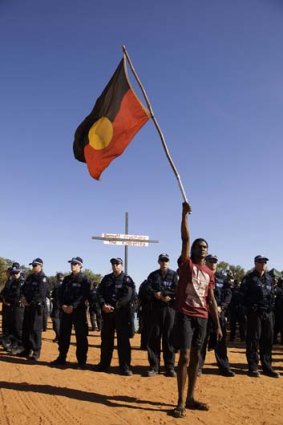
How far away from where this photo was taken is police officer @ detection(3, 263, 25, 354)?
10586 millimetres

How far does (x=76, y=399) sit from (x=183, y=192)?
3.25 meters

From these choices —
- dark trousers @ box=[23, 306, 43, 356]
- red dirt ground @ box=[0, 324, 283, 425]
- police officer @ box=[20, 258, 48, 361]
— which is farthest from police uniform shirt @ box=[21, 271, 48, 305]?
red dirt ground @ box=[0, 324, 283, 425]

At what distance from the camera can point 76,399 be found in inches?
241

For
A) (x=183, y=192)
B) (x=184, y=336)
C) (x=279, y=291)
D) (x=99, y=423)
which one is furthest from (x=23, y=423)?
(x=279, y=291)

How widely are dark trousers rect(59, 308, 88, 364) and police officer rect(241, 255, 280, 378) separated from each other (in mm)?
3300

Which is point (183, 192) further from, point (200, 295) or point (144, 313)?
point (144, 313)

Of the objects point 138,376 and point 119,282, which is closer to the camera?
point 138,376

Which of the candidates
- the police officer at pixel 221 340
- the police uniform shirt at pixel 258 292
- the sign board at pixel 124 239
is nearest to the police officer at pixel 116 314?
the police officer at pixel 221 340

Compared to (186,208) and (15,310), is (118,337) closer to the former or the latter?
(15,310)

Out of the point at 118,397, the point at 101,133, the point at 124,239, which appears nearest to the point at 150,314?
the point at 118,397

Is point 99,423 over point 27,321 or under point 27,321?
under

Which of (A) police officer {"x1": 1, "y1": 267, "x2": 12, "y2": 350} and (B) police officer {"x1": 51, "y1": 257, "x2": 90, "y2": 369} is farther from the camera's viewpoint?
(A) police officer {"x1": 1, "y1": 267, "x2": 12, "y2": 350}

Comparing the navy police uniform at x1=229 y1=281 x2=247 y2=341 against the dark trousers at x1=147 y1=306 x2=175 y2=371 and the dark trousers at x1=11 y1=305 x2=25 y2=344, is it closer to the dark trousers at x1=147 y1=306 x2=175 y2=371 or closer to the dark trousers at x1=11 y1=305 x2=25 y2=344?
the dark trousers at x1=147 y1=306 x2=175 y2=371

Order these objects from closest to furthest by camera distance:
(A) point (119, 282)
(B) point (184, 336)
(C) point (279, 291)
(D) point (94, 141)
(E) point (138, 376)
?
(B) point (184, 336), (D) point (94, 141), (E) point (138, 376), (A) point (119, 282), (C) point (279, 291)
